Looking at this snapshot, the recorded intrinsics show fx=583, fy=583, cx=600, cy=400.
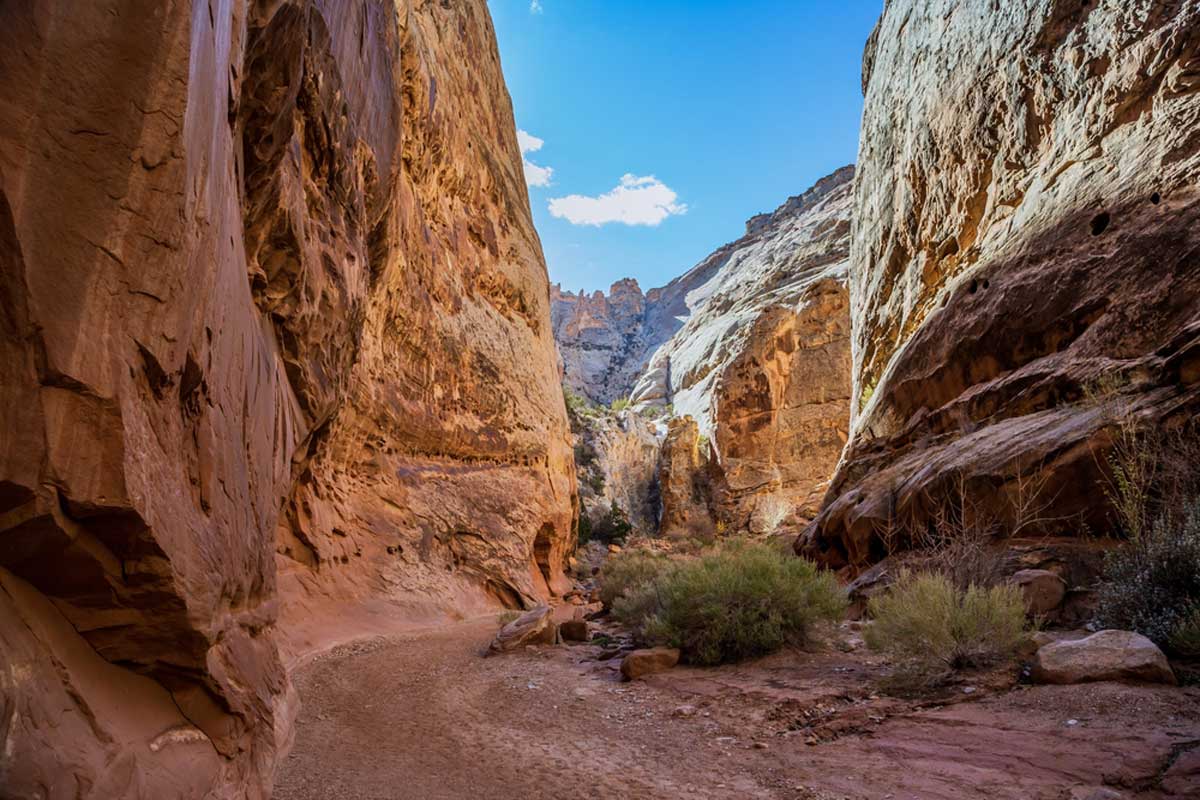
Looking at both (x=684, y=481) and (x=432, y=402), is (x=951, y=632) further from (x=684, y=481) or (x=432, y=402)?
(x=684, y=481)

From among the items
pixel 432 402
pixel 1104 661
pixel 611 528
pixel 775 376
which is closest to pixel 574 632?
pixel 1104 661

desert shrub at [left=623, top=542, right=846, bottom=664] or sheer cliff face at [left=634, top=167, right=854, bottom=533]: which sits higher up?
sheer cliff face at [left=634, top=167, right=854, bottom=533]

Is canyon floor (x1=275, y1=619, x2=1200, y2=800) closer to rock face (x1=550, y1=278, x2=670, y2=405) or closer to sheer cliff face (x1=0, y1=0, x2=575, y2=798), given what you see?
sheer cliff face (x1=0, y1=0, x2=575, y2=798)

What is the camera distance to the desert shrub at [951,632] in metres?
4.68

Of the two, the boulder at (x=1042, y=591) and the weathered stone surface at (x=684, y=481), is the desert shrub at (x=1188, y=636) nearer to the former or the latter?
the boulder at (x=1042, y=591)

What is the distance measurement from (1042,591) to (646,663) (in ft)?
13.7

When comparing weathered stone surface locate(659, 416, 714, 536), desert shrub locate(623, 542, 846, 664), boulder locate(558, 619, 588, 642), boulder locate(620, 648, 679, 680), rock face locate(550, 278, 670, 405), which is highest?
rock face locate(550, 278, 670, 405)

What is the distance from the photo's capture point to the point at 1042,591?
5980 mm

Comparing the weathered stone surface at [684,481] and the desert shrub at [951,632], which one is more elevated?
the weathered stone surface at [684,481]

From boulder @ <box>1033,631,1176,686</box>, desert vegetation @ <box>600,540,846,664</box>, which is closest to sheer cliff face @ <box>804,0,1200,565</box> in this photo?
desert vegetation @ <box>600,540,846,664</box>

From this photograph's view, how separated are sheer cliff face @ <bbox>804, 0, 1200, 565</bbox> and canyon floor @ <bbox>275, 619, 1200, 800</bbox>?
4.24 m

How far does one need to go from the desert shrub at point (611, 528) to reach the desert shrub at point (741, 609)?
22262mm

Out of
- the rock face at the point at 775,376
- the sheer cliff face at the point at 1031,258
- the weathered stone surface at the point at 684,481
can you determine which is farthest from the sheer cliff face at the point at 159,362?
the weathered stone surface at the point at 684,481

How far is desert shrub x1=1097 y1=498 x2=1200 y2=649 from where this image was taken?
4.31 m
